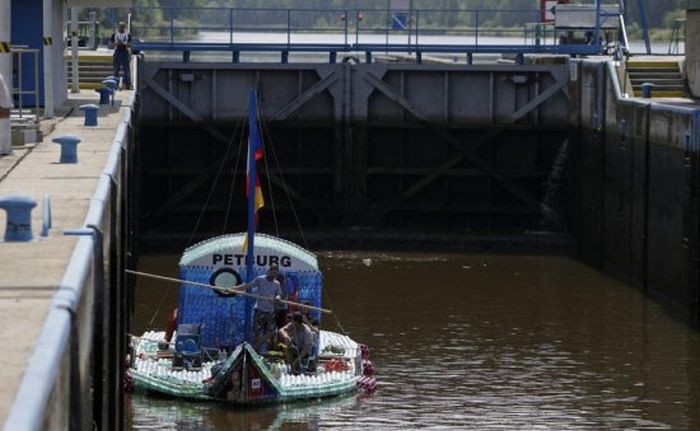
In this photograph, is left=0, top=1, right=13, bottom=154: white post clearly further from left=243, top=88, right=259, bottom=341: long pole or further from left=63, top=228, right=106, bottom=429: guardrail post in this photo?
left=63, top=228, right=106, bottom=429: guardrail post

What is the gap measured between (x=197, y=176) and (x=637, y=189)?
34.1ft

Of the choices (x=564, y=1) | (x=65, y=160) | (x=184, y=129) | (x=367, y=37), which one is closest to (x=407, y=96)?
(x=184, y=129)

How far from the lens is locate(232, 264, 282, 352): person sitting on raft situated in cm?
2227

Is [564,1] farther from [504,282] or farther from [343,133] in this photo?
[504,282]

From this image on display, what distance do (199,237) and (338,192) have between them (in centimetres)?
332

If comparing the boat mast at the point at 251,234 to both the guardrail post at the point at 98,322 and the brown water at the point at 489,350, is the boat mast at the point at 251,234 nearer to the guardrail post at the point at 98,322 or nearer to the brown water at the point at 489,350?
the brown water at the point at 489,350

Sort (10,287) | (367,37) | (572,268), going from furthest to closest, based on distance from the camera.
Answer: (367,37) < (572,268) < (10,287)

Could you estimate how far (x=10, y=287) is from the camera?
37.5 feet

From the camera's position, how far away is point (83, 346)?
10.7 metres

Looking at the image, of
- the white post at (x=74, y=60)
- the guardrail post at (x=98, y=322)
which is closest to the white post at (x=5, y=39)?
the guardrail post at (x=98, y=322)

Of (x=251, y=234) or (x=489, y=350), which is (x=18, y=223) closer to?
(x=251, y=234)

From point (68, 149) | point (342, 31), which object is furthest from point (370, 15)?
point (68, 149)

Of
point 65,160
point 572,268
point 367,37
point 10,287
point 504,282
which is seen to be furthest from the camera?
point 367,37

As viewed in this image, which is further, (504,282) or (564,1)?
(564,1)
